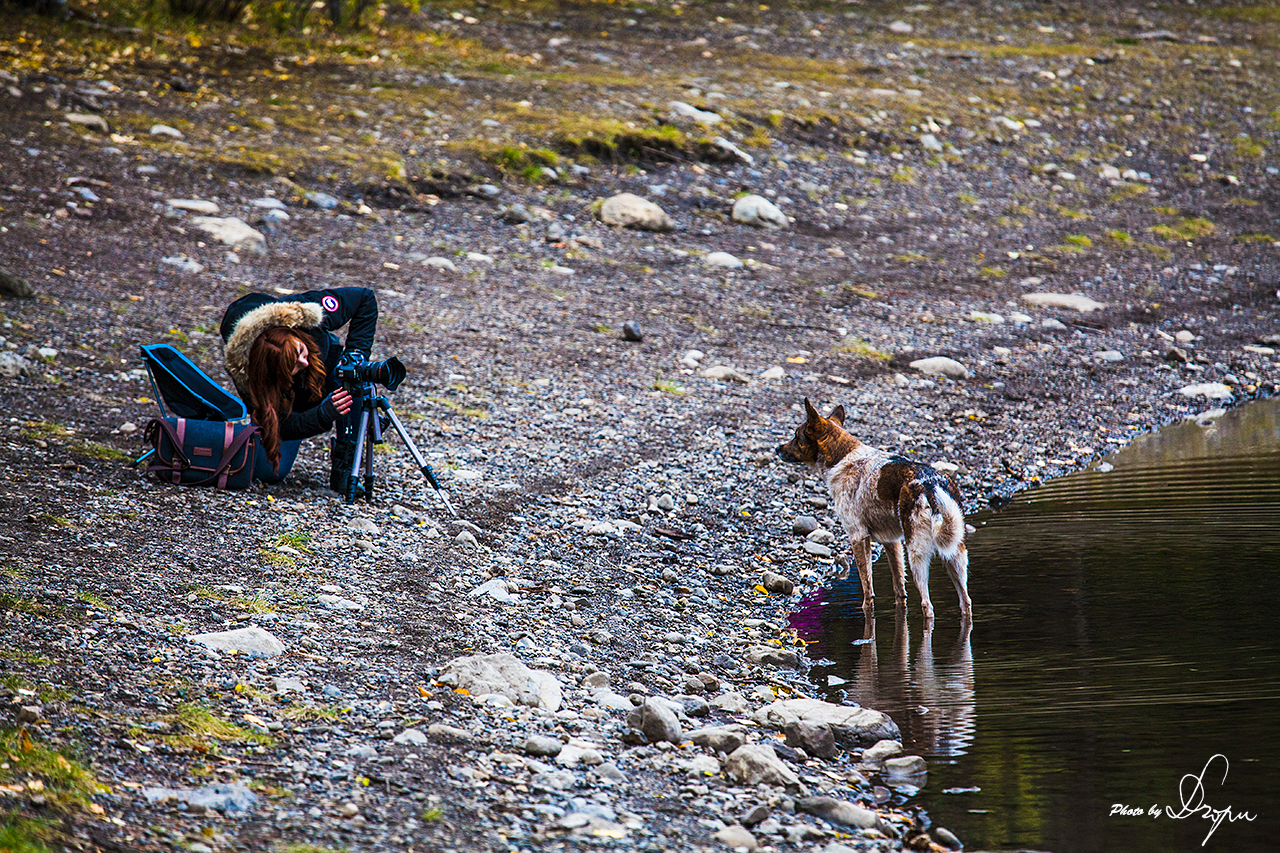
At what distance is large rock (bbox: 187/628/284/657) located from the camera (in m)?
5.40

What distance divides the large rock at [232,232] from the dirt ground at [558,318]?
0.58 feet

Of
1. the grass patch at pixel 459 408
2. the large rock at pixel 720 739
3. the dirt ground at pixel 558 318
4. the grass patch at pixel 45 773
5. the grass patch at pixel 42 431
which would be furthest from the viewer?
the grass patch at pixel 459 408

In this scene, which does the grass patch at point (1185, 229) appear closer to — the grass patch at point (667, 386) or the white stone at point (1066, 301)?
the white stone at point (1066, 301)

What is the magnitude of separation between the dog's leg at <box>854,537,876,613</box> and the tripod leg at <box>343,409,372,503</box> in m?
3.70

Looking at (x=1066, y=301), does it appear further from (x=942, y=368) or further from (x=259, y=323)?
(x=259, y=323)

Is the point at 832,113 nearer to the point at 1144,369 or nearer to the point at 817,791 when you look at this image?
the point at 1144,369

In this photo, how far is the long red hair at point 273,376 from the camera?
7.83 metres

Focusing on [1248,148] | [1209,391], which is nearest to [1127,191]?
[1248,148]

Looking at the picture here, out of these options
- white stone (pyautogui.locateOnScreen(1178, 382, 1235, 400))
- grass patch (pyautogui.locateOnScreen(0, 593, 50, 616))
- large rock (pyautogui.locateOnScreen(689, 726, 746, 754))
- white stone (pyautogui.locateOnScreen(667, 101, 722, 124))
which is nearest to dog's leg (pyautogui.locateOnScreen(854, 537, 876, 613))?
large rock (pyautogui.locateOnScreen(689, 726, 746, 754))

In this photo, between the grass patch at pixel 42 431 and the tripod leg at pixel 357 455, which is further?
the grass patch at pixel 42 431

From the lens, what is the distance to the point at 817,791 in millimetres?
4836

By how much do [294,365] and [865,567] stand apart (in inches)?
170

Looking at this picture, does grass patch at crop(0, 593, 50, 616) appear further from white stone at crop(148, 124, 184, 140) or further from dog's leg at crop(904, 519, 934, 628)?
white stone at crop(148, 124, 184, 140)

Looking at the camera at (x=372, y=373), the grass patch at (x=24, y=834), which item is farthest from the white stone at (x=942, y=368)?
the grass patch at (x=24, y=834)
